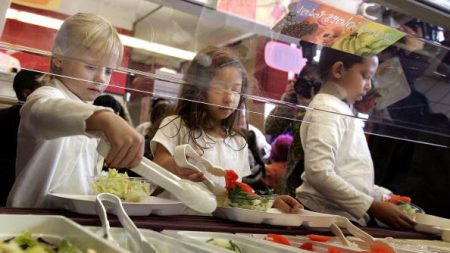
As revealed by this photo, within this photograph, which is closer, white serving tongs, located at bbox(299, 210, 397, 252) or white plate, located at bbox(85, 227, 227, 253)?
white plate, located at bbox(85, 227, 227, 253)

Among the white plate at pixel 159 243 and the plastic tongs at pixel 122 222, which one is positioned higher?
the plastic tongs at pixel 122 222

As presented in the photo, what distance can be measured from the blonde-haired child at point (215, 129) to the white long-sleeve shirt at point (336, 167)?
0.82ft

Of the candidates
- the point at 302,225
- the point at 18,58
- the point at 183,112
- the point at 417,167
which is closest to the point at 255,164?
the point at 417,167

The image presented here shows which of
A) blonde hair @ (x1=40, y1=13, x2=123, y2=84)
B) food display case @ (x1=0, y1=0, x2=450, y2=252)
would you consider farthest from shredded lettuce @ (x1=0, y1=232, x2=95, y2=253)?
blonde hair @ (x1=40, y1=13, x2=123, y2=84)

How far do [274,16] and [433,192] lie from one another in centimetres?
177

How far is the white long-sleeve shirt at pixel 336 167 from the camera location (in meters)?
1.48

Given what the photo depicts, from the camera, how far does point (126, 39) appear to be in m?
0.82

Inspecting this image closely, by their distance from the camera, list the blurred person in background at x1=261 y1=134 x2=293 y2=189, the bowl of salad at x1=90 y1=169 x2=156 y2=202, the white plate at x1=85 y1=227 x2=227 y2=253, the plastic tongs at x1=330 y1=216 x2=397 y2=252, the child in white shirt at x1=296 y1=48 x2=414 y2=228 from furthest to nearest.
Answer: the blurred person in background at x1=261 y1=134 x2=293 y2=189, the child in white shirt at x1=296 y1=48 x2=414 y2=228, the bowl of salad at x1=90 y1=169 x2=156 y2=202, the plastic tongs at x1=330 y1=216 x2=397 y2=252, the white plate at x1=85 y1=227 x2=227 y2=253

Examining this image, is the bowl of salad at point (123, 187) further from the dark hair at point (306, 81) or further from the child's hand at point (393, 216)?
the child's hand at point (393, 216)

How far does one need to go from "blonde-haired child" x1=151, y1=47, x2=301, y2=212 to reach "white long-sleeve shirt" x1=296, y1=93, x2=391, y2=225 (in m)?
0.25

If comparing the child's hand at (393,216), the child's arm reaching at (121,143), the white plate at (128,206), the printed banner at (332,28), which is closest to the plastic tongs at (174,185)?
the child's arm reaching at (121,143)

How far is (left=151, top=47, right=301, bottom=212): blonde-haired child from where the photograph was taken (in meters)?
0.94

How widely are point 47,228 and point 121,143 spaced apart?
20 centimetres

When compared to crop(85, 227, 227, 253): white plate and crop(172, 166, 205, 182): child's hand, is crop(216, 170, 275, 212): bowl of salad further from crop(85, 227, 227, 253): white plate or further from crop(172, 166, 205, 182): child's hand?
crop(85, 227, 227, 253): white plate
